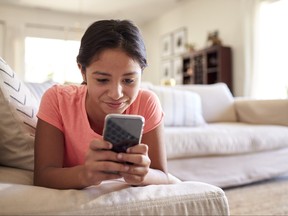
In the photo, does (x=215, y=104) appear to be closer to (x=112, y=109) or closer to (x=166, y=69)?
(x=112, y=109)

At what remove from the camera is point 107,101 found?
72 centimetres

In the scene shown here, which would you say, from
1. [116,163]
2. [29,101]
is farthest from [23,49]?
[116,163]

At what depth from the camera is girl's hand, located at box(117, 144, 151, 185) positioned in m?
0.57

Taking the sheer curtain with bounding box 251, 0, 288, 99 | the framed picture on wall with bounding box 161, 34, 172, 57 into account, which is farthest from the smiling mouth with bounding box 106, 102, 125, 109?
the framed picture on wall with bounding box 161, 34, 172, 57

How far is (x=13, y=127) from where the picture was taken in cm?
85

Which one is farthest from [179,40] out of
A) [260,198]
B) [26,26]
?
[260,198]

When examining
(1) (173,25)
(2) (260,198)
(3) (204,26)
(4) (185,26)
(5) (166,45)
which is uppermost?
(1) (173,25)

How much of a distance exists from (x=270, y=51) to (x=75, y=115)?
3787mm

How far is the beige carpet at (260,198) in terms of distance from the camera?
65.2 inches

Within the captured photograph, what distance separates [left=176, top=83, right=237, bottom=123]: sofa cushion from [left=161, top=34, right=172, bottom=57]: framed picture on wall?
3.48 m

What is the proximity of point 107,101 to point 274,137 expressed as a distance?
1.84 meters

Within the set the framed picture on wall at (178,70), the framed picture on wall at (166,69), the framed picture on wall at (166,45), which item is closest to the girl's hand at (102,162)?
the framed picture on wall at (178,70)

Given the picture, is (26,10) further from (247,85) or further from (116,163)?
(116,163)

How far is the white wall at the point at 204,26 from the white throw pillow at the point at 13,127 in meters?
4.00
